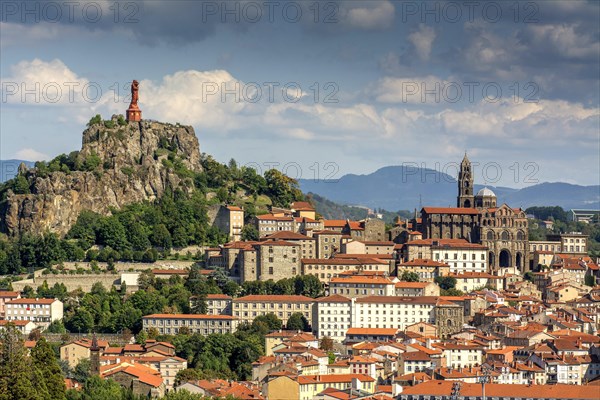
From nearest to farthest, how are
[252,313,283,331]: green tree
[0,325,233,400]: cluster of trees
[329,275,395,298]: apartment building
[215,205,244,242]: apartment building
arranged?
[0,325,233,400]: cluster of trees < [252,313,283,331]: green tree < [329,275,395,298]: apartment building < [215,205,244,242]: apartment building

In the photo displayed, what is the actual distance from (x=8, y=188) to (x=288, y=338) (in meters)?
29.4

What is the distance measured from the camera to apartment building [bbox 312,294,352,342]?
7788 cm

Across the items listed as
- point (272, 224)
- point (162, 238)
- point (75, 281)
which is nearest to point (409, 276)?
point (272, 224)

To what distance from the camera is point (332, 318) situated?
78.1m

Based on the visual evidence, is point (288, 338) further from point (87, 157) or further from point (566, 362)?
point (87, 157)

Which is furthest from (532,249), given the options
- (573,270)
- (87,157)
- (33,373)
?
(33,373)

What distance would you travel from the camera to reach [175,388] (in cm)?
6781

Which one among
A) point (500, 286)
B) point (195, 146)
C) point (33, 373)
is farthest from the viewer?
point (195, 146)

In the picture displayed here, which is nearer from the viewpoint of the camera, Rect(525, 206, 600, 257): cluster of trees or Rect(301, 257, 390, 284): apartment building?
Rect(301, 257, 390, 284): apartment building

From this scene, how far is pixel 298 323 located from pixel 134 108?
28.9 metres

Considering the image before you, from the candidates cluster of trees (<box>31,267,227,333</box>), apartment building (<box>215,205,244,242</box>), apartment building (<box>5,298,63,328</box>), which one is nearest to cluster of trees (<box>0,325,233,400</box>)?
cluster of trees (<box>31,267,227,333</box>)

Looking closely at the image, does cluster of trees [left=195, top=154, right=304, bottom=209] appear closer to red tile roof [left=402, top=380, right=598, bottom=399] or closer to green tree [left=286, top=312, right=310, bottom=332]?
green tree [left=286, top=312, right=310, bottom=332]

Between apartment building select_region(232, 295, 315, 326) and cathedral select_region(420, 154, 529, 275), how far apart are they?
52.8 ft

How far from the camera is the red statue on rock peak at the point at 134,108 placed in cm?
9988
